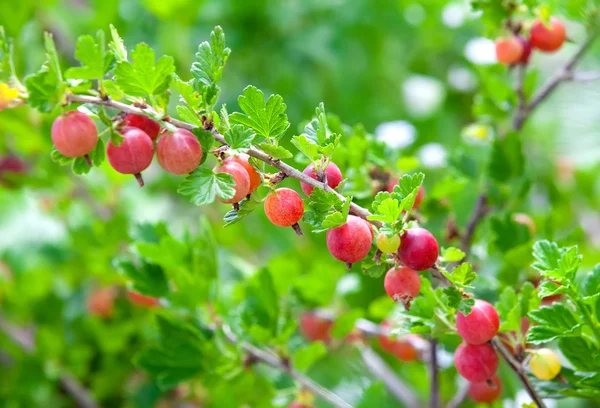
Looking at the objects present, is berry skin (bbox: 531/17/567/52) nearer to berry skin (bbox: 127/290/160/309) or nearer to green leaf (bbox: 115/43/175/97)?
green leaf (bbox: 115/43/175/97)

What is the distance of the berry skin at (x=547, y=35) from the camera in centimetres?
54

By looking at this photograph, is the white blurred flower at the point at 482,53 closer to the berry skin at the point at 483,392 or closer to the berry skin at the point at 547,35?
the berry skin at the point at 547,35

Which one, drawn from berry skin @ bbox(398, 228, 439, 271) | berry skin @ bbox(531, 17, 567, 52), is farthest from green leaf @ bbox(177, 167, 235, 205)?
berry skin @ bbox(531, 17, 567, 52)

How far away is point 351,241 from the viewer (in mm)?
362

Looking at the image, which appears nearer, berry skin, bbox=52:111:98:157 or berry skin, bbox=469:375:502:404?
berry skin, bbox=52:111:98:157

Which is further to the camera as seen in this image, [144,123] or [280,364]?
[280,364]

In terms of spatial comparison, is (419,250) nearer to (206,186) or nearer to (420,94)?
(206,186)

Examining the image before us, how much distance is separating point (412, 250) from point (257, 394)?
→ 39 centimetres

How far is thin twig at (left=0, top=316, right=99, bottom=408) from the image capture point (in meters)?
0.84

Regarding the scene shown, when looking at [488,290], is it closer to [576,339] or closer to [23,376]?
[576,339]

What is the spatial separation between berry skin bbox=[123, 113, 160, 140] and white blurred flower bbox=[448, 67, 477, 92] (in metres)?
0.81

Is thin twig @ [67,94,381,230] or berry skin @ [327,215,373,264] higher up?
thin twig @ [67,94,381,230]

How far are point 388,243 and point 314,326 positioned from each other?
15.7 inches

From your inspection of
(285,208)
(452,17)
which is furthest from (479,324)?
(452,17)
